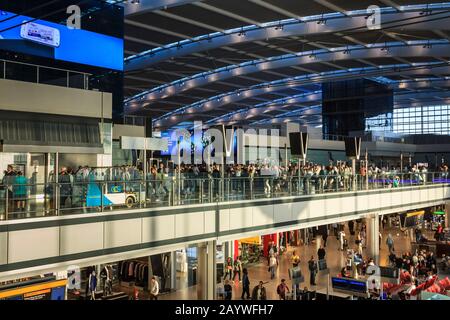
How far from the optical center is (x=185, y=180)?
1352 centimetres

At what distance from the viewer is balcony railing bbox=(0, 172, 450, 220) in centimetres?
977

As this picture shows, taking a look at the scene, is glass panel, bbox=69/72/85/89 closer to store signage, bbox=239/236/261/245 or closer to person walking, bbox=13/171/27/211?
person walking, bbox=13/171/27/211

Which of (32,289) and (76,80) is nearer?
(32,289)

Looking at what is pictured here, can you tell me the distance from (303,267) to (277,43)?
54.6ft

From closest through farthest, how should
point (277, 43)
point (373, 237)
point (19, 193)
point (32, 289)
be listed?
point (19, 193) < point (32, 289) < point (373, 237) < point (277, 43)

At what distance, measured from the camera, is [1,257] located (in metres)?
9.20

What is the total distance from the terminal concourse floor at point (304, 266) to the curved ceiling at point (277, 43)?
11.9m

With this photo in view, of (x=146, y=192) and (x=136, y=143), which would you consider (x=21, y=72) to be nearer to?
(x=136, y=143)

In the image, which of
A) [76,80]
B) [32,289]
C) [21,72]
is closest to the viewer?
[32,289]

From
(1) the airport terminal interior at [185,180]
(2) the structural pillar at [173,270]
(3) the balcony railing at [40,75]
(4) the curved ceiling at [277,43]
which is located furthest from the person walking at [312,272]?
(3) the balcony railing at [40,75]

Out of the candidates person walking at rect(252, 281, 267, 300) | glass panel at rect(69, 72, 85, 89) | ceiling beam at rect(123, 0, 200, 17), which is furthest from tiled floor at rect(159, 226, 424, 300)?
ceiling beam at rect(123, 0, 200, 17)

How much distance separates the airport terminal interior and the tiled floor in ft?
0.52

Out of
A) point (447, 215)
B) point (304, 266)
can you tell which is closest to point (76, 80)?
point (304, 266)

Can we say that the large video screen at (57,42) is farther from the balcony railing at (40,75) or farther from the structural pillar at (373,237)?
the structural pillar at (373,237)
